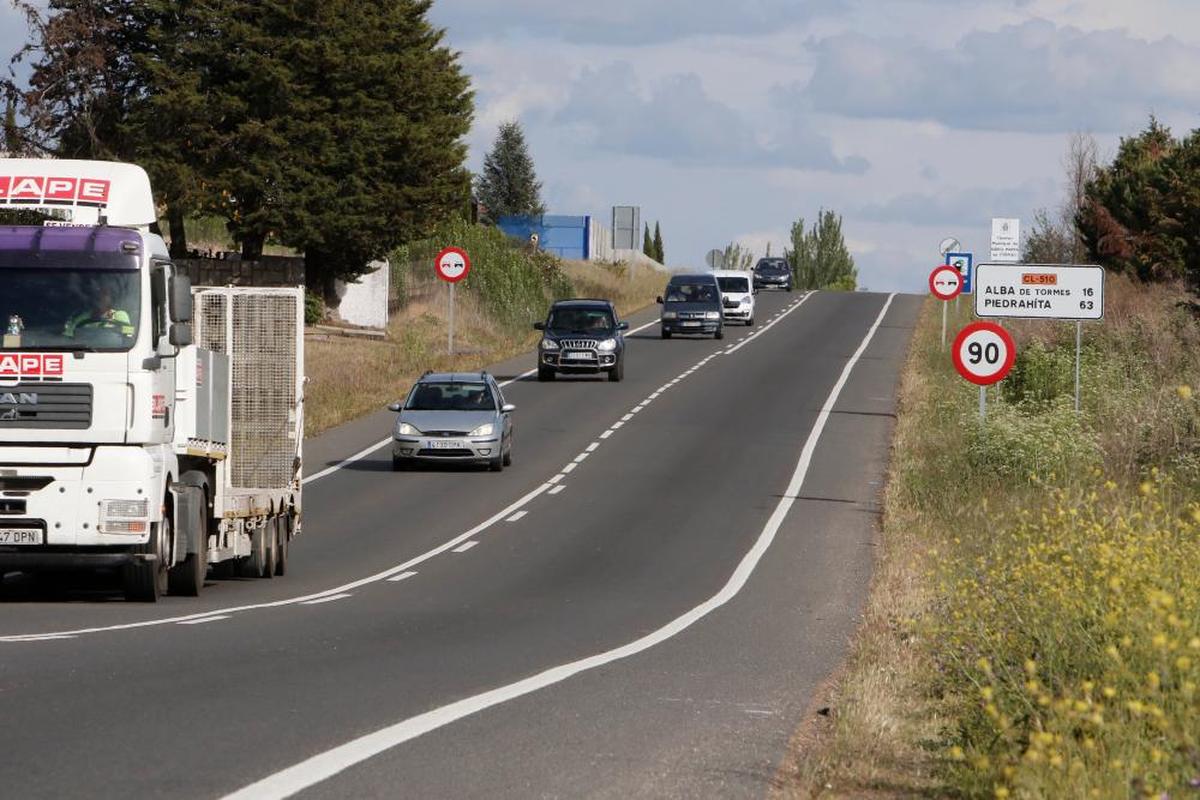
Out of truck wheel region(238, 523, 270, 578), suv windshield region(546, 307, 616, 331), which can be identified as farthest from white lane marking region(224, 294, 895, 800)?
suv windshield region(546, 307, 616, 331)

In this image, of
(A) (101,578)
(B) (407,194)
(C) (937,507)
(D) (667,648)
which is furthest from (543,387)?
(D) (667,648)

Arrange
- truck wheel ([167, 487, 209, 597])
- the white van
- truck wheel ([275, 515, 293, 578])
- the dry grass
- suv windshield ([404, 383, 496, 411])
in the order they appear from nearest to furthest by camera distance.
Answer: truck wheel ([167, 487, 209, 597]) < truck wheel ([275, 515, 293, 578]) < suv windshield ([404, 383, 496, 411]) < the dry grass < the white van

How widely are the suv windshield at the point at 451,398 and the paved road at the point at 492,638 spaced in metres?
1.12

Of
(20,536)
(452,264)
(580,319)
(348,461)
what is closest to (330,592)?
(20,536)

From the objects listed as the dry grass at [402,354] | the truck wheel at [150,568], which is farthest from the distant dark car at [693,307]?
the truck wheel at [150,568]

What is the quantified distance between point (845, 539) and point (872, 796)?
15726mm

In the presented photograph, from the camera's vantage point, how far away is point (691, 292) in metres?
60.0

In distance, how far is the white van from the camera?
66.6 m

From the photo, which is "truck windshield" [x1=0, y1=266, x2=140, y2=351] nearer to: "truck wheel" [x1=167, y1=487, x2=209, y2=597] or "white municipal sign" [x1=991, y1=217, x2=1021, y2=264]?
"truck wheel" [x1=167, y1=487, x2=209, y2=597]

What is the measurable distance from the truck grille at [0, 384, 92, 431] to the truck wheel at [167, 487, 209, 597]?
5.82ft

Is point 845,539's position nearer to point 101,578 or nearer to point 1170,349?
point 101,578

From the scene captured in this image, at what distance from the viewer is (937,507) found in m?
25.0

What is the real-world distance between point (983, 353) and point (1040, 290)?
2.31 meters

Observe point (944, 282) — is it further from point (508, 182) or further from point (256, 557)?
point (508, 182)
